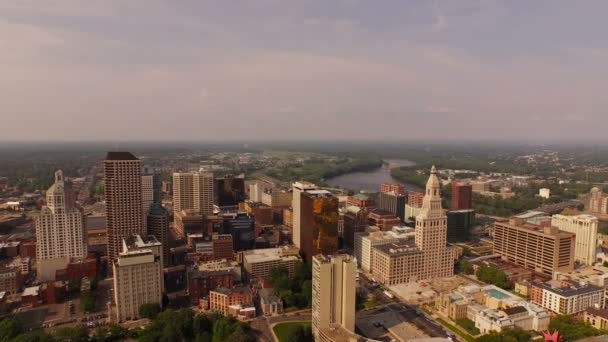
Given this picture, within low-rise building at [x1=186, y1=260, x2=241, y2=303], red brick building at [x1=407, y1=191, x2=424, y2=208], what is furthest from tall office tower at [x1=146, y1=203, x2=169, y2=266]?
red brick building at [x1=407, y1=191, x2=424, y2=208]

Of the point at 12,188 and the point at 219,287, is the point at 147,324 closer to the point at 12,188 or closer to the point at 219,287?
the point at 219,287

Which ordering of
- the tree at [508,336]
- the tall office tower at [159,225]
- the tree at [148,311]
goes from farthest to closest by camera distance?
the tall office tower at [159,225] → the tree at [148,311] → the tree at [508,336]

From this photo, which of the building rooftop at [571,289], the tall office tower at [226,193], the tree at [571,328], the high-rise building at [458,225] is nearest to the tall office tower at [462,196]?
the high-rise building at [458,225]

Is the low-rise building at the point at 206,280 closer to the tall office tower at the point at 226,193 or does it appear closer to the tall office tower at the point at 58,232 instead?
the tall office tower at the point at 58,232

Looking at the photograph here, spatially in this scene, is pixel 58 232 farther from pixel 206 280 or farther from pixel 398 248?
pixel 398 248

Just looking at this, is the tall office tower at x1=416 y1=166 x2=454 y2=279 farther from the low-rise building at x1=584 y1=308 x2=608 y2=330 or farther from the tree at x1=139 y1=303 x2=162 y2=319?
the tree at x1=139 y1=303 x2=162 y2=319

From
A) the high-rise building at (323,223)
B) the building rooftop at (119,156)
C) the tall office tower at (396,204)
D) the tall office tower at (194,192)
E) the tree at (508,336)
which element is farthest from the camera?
the tall office tower at (194,192)

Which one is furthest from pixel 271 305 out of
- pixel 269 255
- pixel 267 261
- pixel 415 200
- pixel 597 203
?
pixel 597 203
